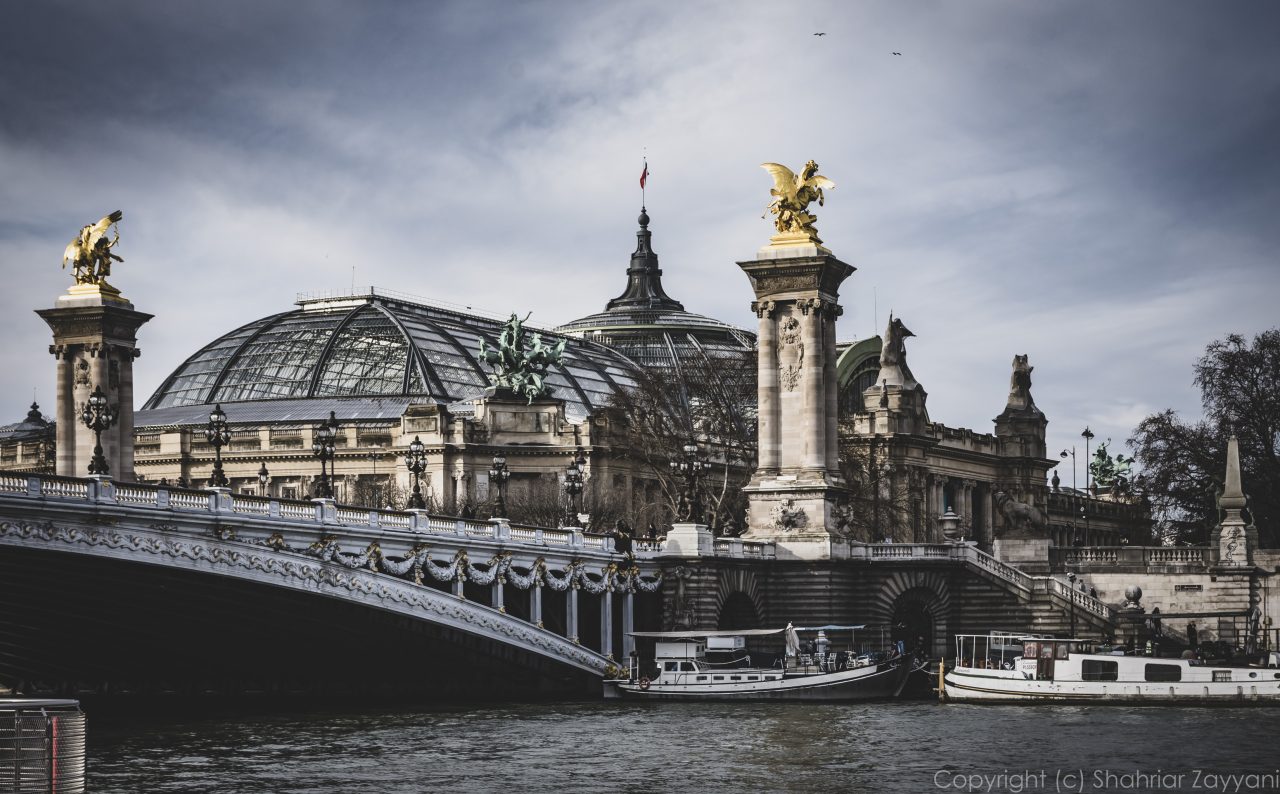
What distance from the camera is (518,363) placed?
11938cm

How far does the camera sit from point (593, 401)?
444 feet

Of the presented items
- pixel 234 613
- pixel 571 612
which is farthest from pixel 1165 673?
pixel 234 613

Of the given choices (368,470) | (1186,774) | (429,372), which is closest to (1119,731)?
(1186,774)

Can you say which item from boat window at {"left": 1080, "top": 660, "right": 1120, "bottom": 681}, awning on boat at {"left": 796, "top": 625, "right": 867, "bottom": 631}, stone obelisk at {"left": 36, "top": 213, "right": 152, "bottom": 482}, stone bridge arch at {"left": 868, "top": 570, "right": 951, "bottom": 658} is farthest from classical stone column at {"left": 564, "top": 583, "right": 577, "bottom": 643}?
stone obelisk at {"left": 36, "top": 213, "right": 152, "bottom": 482}

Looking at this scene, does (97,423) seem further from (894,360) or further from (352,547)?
(894,360)

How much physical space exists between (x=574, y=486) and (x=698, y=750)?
2941 centimetres

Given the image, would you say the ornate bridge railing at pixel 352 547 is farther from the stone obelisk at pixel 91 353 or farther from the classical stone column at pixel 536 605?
the stone obelisk at pixel 91 353

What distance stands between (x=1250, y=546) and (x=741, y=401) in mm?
29682

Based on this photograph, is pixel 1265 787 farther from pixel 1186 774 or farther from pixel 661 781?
pixel 661 781

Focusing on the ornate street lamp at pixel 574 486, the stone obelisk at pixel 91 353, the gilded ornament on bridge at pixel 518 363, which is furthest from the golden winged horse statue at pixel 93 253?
the gilded ornament on bridge at pixel 518 363

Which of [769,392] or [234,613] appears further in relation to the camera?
[769,392]

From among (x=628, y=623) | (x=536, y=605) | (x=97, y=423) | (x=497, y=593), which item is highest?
(x=97, y=423)

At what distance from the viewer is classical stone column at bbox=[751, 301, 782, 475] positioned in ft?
248

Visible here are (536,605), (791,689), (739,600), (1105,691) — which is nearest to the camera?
(1105,691)
